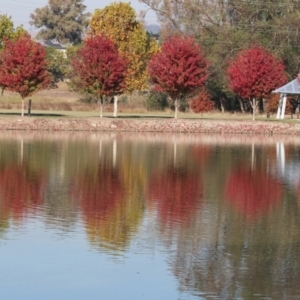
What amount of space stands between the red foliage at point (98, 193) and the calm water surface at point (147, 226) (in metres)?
0.04

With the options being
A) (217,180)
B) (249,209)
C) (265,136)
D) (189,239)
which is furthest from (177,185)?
(265,136)

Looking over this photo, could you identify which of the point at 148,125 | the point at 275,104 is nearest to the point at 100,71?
the point at 148,125

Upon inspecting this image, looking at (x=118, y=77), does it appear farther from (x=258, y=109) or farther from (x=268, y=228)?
(x=268, y=228)

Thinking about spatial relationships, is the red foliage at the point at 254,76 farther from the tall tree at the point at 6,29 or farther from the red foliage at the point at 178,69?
the tall tree at the point at 6,29

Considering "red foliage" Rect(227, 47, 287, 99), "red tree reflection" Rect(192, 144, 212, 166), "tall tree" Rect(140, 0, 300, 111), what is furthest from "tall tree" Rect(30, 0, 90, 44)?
"red tree reflection" Rect(192, 144, 212, 166)

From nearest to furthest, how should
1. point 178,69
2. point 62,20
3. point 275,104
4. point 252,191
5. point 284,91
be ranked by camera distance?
point 252,191 → point 178,69 → point 284,91 → point 275,104 → point 62,20

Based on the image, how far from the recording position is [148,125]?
56.6 m

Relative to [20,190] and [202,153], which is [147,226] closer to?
[20,190]

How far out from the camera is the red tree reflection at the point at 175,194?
2189 centimetres

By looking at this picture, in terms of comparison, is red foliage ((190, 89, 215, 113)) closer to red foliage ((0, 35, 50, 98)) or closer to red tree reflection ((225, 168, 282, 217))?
red foliage ((0, 35, 50, 98))

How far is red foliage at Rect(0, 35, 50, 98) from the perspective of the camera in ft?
197

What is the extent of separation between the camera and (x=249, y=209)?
23234 mm

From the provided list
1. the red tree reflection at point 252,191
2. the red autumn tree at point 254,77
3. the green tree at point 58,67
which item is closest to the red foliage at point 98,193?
the red tree reflection at point 252,191

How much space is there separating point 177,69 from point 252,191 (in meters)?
36.0
